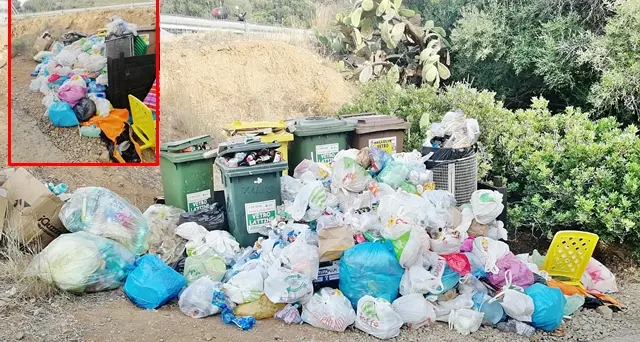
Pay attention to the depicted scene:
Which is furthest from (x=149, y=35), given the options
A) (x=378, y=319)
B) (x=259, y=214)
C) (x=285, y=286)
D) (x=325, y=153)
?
(x=378, y=319)

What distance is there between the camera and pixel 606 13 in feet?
28.2

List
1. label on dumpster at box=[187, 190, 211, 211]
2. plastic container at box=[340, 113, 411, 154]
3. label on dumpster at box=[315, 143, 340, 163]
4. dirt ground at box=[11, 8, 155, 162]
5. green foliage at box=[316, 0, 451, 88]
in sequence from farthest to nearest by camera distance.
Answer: green foliage at box=[316, 0, 451, 88] → plastic container at box=[340, 113, 411, 154] → label on dumpster at box=[315, 143, 340, 163] → label on dumpster at box=[187, 190, 211, 211] → dirt ground at box=[11, 8, 155, 162]

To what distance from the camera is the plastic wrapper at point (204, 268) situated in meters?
4.53

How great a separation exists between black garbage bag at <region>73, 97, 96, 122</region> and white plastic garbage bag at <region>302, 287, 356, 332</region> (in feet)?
6.95

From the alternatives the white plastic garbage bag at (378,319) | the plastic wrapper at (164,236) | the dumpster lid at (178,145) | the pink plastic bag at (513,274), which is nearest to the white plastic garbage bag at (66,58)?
Answer: the dumpster lid at (178,145)

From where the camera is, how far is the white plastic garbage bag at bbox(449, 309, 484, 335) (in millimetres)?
4176

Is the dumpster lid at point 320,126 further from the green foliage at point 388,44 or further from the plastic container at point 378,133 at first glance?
the green foliage at point 388,44

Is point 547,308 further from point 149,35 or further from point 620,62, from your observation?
point 620,62

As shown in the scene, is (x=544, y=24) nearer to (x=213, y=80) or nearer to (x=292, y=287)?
(x=213, y=80)

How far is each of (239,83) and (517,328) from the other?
7.12 meters

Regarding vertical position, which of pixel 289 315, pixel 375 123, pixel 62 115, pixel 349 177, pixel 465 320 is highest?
pixel 62 115

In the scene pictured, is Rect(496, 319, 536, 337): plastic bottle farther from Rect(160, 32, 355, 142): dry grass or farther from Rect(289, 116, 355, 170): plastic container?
Rect(160, 32, 355, 142): dry grass

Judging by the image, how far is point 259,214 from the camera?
198 inches

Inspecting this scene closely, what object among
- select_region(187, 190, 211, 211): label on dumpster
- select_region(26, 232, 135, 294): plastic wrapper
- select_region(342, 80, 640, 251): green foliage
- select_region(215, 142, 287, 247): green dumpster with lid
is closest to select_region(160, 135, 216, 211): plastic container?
select_region(187, 190, 211, 211): label on dumpster
